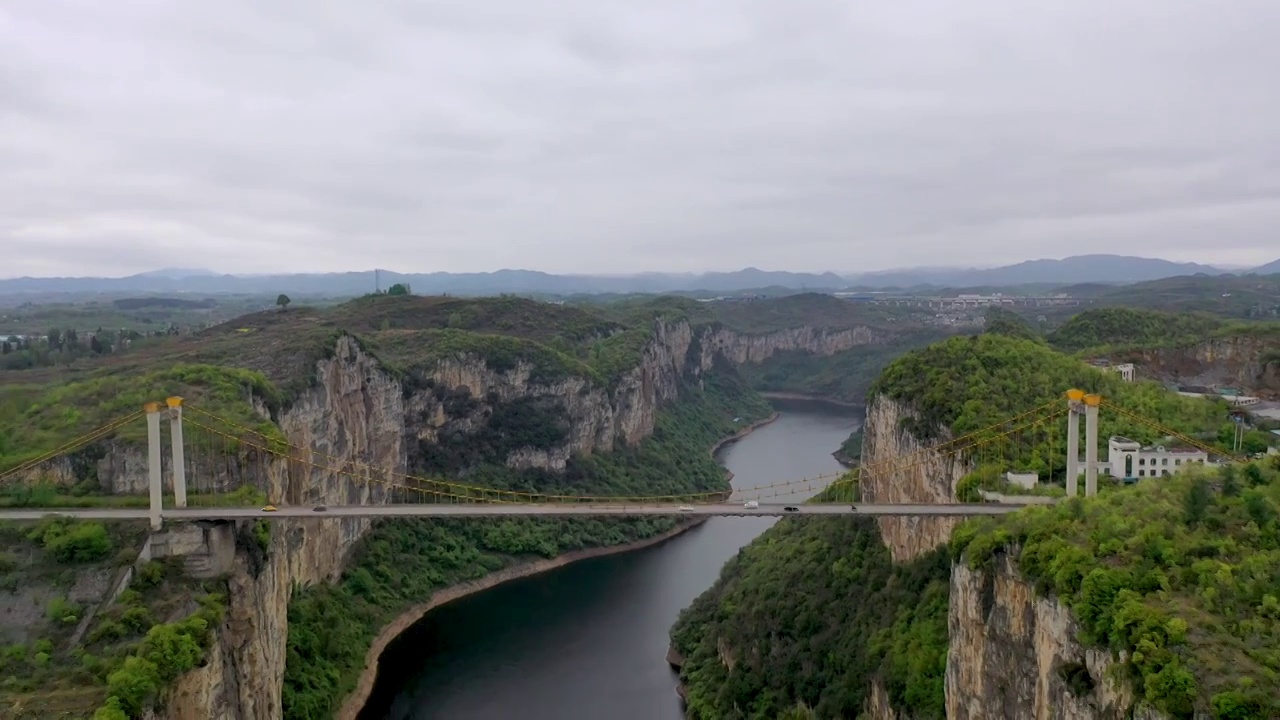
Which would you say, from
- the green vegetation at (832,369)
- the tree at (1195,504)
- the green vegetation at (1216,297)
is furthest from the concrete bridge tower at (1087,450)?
the green vegetation at (832,369)

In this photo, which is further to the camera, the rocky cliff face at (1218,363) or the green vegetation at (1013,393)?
the rocky cliff face at (1218,363)

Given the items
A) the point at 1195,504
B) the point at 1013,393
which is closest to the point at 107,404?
the point at 1013,393

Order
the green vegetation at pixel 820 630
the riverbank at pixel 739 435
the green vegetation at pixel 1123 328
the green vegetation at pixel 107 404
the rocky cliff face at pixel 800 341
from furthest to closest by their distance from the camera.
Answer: the rocky cliff face at pixel 800 341 < the riverbank at pixel 739 435 < the green vegetation at pixel 1123 328 < the green vegetation at pixel 107 404 < the green vegetation at pixel 820 630

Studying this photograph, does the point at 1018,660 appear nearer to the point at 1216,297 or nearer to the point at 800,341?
the point at 1216,297

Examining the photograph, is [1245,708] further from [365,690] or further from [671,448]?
[671,448]

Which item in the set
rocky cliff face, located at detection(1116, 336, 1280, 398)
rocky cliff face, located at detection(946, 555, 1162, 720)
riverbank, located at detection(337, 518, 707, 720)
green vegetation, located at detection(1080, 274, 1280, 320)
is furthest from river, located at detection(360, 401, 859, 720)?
green vegetation, located at detection(1080, 274, 1280, 320)

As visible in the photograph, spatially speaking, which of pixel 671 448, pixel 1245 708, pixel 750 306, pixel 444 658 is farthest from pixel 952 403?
pixel 750 306

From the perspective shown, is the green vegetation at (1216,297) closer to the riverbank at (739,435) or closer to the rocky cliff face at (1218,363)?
the riverbank at (739,435)
